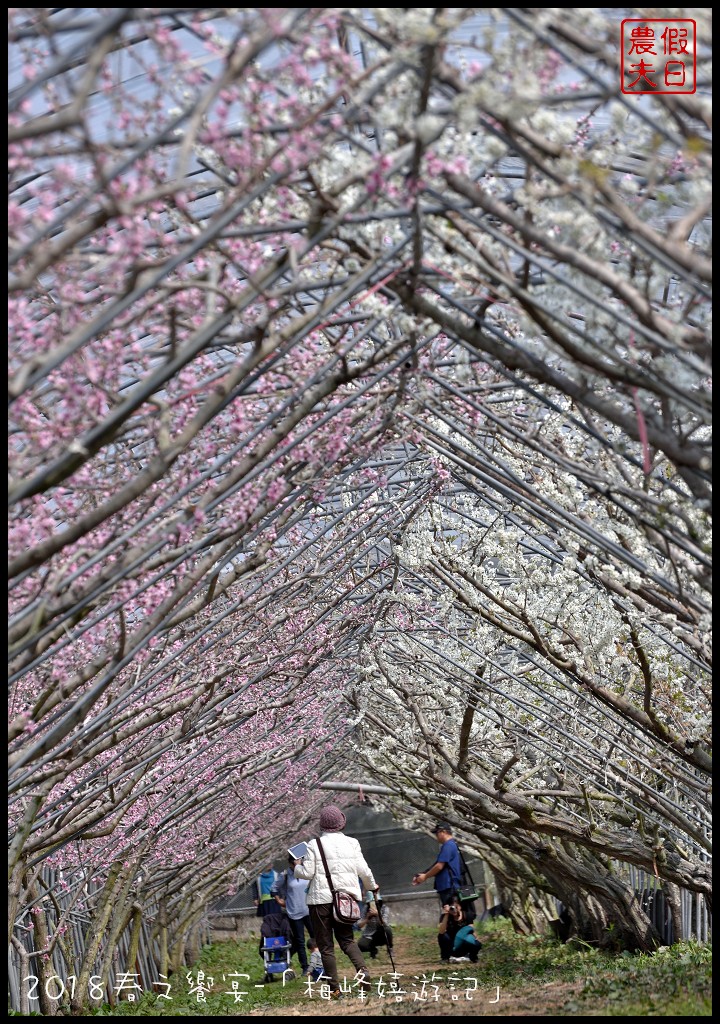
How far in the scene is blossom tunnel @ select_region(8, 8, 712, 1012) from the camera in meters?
4.77

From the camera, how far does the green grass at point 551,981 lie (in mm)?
7594

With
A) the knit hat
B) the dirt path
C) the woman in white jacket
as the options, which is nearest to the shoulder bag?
the woman in white jacket

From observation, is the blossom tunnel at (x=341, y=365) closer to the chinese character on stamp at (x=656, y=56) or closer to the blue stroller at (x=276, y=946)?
the chinese character on stamp at (x=656, y=56)

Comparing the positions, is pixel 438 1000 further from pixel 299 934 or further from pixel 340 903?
pixel 299 934

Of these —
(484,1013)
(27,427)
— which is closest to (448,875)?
(484,1013)

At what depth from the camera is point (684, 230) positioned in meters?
4.90

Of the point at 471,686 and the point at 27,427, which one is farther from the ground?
the point at 27,427

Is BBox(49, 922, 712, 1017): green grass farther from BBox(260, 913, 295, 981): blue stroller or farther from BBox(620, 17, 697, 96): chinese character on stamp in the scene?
BBox(620, 17, 697, 96): chinese character on stamp

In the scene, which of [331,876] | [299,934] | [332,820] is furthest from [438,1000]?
[299,934]

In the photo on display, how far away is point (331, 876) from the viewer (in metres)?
10.1

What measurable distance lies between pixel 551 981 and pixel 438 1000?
2.32 metres

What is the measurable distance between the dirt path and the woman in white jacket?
469 millimetres

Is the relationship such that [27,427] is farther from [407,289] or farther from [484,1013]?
[484,1013]

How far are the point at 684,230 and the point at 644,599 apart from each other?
13.4 feet
